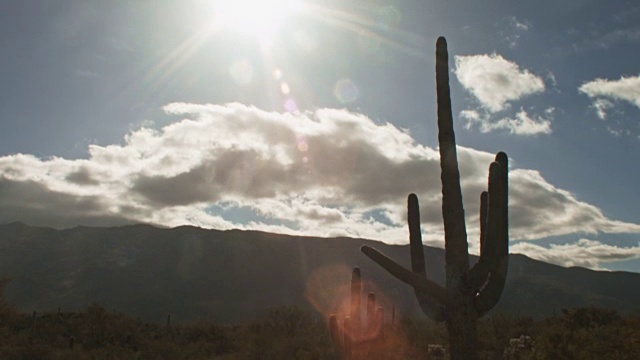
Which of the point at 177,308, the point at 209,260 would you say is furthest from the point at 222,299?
the point at 209,260

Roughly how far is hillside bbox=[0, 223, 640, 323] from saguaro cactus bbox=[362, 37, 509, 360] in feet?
351

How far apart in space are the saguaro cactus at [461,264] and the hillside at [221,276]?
10684cm

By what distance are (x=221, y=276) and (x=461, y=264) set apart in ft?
471

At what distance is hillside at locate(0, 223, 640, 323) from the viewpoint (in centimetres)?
12619

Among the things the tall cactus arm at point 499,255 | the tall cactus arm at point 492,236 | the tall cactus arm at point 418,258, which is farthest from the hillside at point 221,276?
the tall cactus arm at point 492,236

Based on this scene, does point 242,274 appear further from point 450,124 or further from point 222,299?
point 450,124

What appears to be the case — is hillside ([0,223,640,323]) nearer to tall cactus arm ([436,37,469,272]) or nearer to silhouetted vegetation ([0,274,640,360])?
silhouetted vegetation ([0,274,640,360])

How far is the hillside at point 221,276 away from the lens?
12619 centimetres

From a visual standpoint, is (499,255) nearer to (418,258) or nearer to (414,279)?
(414,279)

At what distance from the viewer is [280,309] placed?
37.3m

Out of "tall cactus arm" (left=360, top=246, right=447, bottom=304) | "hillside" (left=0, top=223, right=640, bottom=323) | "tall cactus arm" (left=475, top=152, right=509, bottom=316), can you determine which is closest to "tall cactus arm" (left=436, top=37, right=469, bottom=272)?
"tall cactus arm" (left=360, top=246, right=447, bottom=304)

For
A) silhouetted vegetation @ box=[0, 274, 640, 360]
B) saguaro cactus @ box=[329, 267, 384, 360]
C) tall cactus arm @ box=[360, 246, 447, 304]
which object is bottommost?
silhouetted vegetation @ box=[0, 274, 640, 360]

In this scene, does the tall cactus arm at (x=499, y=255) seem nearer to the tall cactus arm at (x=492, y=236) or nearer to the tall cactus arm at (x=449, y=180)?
the tall cactus arm at (x=492, y=236)

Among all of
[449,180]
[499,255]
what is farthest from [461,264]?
[449,180]
